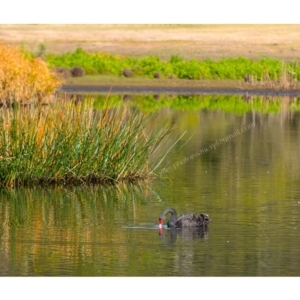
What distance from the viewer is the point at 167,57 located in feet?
250

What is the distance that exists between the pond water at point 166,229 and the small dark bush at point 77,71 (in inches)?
1349

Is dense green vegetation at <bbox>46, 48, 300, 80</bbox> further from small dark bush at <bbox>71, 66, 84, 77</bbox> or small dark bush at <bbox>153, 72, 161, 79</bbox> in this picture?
small dark bush at <bbox>71, 66, 84, 77</bbox>

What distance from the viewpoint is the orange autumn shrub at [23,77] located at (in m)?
37.1

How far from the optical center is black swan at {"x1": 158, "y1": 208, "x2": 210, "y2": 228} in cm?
1562

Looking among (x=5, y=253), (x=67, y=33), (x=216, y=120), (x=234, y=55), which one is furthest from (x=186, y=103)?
(x=67, y=33)

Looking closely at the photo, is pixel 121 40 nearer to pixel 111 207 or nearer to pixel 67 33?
pixel 67 33

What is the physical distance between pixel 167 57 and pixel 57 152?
56925 mm

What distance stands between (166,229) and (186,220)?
280 mm

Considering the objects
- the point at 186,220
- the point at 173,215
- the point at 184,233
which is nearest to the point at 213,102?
the point at 173,215

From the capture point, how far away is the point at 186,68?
60.4m

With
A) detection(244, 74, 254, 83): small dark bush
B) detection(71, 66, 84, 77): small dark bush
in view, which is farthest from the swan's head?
detection(71, 66, 84, 77): small dark bush

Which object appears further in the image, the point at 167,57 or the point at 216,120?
the point at 167,57

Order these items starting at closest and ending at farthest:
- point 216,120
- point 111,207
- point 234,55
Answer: point 111,207
point 216,120
point 234,55

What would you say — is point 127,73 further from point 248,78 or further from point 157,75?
point 248,78
